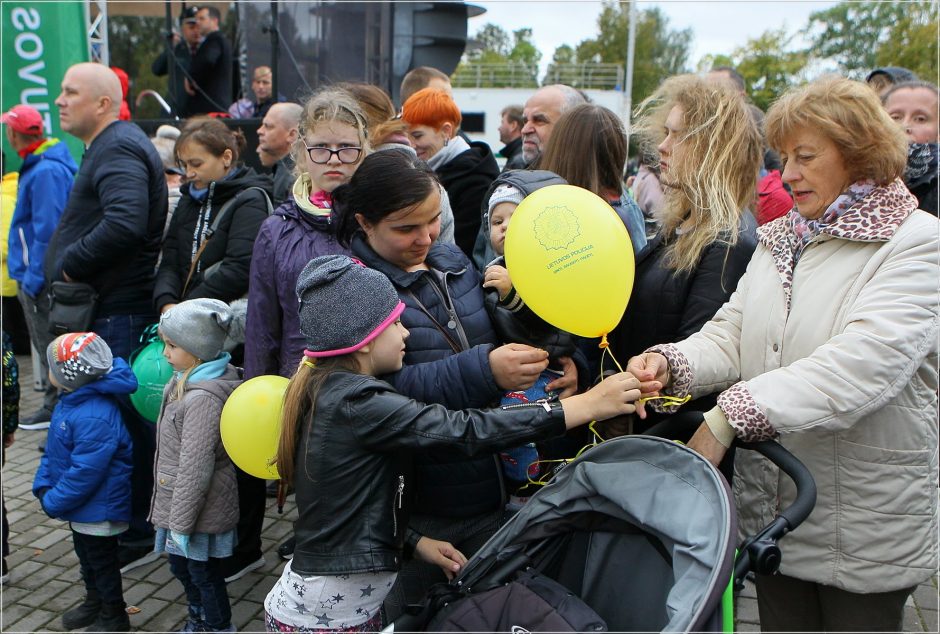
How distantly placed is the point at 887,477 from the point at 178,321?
2.75 meters

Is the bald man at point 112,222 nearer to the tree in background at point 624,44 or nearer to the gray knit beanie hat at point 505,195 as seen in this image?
the gray knit beanie hat at point 505,195

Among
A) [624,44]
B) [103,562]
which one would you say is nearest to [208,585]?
[103,562]

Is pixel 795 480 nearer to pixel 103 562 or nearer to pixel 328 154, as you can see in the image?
pixel 328 154

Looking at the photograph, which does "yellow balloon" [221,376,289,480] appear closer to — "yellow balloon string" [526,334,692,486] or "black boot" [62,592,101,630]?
"yellow balloon string" [526,334,692,486]

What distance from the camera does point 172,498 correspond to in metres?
3.28

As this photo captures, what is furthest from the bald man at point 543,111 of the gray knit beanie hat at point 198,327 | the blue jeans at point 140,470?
the blue jeans at point 140,470

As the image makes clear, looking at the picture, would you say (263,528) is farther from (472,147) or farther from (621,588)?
(621,588)

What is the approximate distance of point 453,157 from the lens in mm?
4254

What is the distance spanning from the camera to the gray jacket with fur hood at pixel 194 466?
10.6ft

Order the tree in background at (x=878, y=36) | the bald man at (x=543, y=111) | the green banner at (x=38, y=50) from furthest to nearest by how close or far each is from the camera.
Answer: the tree in background at (x=878, y=36)
the green banner at (x=38, y=50)
the bald man at (x=543, y=111)

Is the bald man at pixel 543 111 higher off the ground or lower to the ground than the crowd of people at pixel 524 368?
higher

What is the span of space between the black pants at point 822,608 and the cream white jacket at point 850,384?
79 mm

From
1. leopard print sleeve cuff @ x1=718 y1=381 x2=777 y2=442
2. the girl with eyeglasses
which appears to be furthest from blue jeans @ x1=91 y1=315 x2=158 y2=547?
leopard print sleeve cuff @ x1=718 y1=381 x2=777 y2=442

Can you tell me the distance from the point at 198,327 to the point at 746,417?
244 cm
